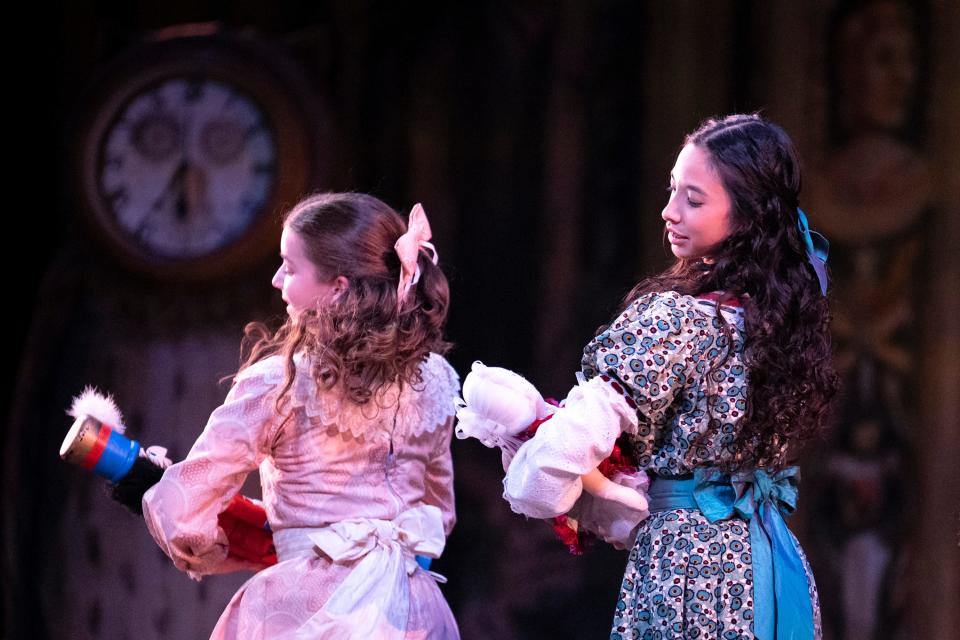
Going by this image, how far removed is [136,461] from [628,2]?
7.19ft

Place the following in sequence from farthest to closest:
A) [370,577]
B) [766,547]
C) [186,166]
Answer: [186,166], [370,577], [766,547]

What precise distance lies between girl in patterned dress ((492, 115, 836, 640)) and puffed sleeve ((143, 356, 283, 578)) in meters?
0.55

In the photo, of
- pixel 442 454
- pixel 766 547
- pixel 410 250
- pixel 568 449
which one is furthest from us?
pixel 442 454

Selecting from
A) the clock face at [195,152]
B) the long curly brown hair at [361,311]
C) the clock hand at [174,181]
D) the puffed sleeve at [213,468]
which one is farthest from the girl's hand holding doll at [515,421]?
the clock hand at [174,181]

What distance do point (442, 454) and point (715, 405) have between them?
2.38ft

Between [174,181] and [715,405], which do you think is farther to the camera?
[174,181]

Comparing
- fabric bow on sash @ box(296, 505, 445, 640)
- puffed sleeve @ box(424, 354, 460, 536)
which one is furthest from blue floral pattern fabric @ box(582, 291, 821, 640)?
puffed sleeve @ box(424, 354, 460, 536)

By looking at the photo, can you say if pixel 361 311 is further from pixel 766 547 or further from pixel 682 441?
pixel 766 547

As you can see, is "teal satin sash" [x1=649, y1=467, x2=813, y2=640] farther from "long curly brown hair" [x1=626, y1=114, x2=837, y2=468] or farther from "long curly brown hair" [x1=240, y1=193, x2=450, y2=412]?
"long curly brown hair" [x1=240, y1=193, x2=450, y2=412]

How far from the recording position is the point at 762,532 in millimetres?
1938

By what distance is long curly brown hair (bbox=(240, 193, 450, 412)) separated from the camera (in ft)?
7.32

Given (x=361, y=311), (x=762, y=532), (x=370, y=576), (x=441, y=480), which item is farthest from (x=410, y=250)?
(x=762, y=532)

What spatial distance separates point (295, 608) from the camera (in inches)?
85.0

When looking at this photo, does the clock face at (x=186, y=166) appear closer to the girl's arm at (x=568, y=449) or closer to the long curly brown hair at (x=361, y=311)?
the long curly brown hair at (x=361, y=311)
